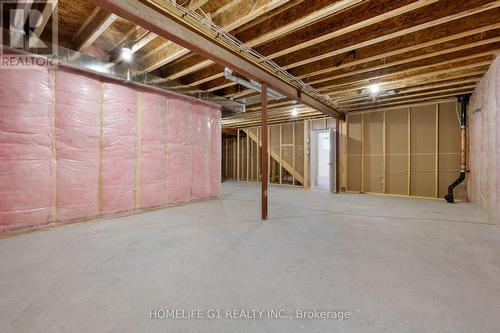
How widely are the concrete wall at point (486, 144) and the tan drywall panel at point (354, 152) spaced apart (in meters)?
2.29

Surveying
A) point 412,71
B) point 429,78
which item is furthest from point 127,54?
point 429,78

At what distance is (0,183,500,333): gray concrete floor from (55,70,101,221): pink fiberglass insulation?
1.07 ft

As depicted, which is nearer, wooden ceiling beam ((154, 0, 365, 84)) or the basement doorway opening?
wooden ceiling beam ((154, 0, 365, 84))

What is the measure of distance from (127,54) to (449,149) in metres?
6.95

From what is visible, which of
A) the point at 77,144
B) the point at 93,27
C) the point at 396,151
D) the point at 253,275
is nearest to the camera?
the point at 253,275

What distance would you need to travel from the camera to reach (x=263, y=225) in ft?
10.1

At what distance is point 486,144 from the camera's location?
11.7ft

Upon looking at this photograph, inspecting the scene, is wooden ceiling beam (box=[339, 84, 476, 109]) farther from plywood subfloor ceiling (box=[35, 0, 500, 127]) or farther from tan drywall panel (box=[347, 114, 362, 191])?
tan drywall panel (box=[347, 114, 362, 191])

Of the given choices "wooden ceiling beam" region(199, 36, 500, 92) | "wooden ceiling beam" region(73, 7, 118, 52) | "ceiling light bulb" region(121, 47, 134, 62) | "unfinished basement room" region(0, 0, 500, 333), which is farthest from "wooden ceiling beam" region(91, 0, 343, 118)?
"ceiling light bulb" region(121, 47, 134, 62)

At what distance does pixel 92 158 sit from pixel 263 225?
2704 mm

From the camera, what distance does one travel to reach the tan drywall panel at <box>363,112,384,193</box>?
237 inches

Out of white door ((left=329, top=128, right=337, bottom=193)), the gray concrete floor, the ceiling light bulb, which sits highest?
the ceiling light bulb

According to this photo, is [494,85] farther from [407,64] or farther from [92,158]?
[92,158]

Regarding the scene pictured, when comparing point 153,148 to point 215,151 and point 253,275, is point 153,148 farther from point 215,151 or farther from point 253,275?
point 253,275
